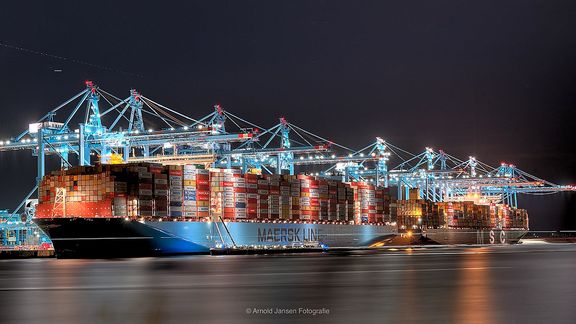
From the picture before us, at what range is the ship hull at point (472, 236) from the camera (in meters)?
105

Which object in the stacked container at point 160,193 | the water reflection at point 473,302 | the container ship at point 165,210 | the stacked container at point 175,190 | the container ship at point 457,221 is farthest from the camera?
the container ship at point 457,221

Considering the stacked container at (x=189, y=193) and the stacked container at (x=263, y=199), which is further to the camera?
the stacked container at (x=263, y=199)

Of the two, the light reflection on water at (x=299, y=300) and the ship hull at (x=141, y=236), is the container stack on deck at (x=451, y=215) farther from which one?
the light reflection on water at (x=299, y=300)

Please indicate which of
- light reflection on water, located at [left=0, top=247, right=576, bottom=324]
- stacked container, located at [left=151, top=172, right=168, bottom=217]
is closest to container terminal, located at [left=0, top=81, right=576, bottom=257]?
stacked container, located at [left=151, top=172, right=168, bottom=217]

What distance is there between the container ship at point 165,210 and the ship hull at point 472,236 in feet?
127

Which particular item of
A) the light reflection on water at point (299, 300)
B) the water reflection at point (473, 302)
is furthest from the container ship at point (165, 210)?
the water reflection at point (473, 302)

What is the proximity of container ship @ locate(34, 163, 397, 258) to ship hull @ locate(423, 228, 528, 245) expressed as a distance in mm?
38673

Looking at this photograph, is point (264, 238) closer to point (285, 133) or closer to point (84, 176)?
point (84, 176)

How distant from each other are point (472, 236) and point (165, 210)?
69782 millimetres

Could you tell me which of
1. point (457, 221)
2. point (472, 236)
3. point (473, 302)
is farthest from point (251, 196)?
point (472, 236)

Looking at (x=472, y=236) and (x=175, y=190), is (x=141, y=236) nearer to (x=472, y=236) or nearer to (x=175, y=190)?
(x=175, y=190)

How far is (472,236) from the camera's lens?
115062 mm

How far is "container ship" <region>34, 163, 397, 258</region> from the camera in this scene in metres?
55.5

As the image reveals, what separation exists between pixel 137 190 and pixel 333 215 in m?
25.9
